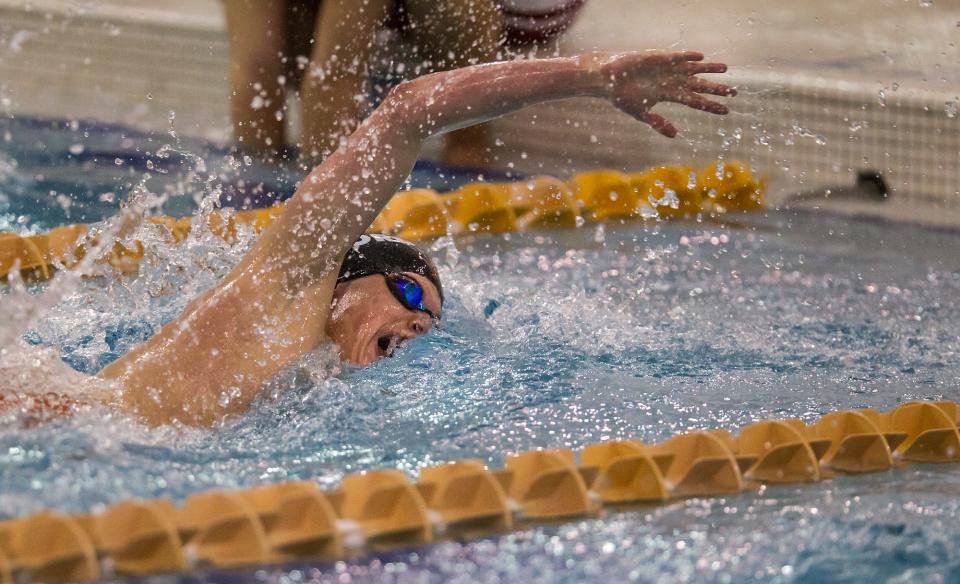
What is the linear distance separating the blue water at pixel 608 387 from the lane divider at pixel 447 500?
36 mm

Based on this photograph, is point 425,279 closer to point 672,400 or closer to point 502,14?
point 672,400

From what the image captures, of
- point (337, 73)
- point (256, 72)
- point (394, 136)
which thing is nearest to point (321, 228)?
point (394, 136)

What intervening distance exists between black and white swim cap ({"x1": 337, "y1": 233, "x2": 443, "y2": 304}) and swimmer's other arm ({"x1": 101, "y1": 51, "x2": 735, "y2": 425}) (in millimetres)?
157

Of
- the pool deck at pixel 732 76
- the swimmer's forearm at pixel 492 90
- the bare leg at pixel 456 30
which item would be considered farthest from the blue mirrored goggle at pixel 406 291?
the pool deck at pixel 732 76

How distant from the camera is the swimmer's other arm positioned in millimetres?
1843

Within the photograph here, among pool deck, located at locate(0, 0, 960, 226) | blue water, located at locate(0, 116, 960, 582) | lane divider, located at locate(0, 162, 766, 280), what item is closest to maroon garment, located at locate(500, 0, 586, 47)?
pool deck, located at locate(0, 0, 960, 226)

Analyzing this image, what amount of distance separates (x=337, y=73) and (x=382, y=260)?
1.90 meters

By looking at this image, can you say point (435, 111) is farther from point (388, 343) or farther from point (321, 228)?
point (388, 343)

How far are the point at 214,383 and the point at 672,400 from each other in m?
0.91

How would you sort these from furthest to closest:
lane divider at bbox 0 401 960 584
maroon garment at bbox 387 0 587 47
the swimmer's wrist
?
1. maroon garment at bbox 387 0 587 47
2. the swimmer's wrist
3. lane divider at bbox 0 401 960 584

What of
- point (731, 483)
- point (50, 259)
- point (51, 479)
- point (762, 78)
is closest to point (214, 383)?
point (51, 479)

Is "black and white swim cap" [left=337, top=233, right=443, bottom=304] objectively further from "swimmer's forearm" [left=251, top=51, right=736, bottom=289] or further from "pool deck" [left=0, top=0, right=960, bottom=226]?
"pool deck" [left=0, top=0, right=960, bottom=226]

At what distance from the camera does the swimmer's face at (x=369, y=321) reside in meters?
2.01

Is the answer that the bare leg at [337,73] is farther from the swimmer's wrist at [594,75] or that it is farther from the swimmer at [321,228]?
the swimmer's wrist at [594,75]
